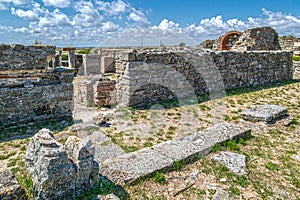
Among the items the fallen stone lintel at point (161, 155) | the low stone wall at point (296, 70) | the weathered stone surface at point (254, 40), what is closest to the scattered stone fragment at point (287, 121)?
the fallen stone lintel at point (161, 155)

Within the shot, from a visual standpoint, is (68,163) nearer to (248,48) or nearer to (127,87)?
(127,87)

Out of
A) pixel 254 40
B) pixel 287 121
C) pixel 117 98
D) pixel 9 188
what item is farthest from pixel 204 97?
pixel 254 40

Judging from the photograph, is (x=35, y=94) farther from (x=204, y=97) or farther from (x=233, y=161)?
(x=204, y=97)

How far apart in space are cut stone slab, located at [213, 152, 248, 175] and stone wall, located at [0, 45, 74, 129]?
400 centimetres

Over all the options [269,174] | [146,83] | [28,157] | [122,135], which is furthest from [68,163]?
[146,83]

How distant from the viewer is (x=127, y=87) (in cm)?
742

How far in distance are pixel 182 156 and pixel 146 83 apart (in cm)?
394

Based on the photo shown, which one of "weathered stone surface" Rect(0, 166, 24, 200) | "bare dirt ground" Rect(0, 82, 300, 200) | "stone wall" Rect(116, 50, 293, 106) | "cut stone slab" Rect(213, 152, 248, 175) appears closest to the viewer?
"weathered stone surface" Rect(0, 166, 24, 200)

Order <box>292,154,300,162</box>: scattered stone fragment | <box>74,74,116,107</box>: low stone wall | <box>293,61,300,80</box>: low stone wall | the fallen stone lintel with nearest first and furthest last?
the fallen stone lintel < <box>292,154,300,162</box>: scattered stone fragment < <box>74,74,116,107</box>: low stone wall < <box>293,61,300,80</box>: low stone wall

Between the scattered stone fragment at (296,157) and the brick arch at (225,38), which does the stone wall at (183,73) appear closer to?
the scattered stone fragment at (296,157)

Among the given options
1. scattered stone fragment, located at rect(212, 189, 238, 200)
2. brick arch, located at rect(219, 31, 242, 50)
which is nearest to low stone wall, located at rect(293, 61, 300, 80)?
brick arch, located at rect(219, 31, 242, 50)

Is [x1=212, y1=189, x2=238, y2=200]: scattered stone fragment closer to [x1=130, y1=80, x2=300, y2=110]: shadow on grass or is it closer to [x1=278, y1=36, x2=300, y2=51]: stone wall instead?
→ [x1=130, y1=80, x2=300, y2=110]: shadow on grass

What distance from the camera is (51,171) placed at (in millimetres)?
2670

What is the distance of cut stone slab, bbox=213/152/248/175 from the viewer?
392cm
